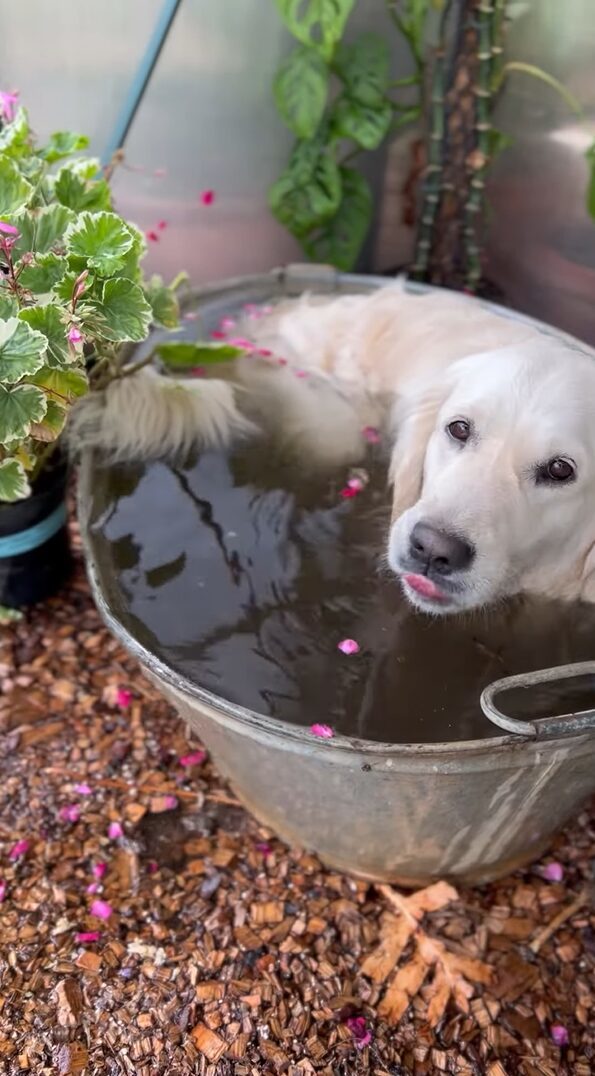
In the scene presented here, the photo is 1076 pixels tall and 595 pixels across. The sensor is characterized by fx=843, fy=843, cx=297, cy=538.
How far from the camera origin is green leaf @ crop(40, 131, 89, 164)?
1815mm

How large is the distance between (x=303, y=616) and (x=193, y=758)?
52 centimetres

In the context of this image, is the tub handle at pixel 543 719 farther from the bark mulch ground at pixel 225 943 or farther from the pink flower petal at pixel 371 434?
the pink flower petal at pixel 371 434

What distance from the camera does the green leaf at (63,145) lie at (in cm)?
182

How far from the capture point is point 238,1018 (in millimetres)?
1545

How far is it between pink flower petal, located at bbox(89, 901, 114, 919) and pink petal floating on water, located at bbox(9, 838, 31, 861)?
0.64 feet

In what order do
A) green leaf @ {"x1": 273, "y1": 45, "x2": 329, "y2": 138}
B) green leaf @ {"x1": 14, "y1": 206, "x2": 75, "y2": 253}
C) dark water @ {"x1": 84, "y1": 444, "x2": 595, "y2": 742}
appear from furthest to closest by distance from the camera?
green leaf @ {"x1": 273, "y1": 45, "x2": 329, "y2": 138} < green leaf @ {"x1": 14, "y1": 206, "x2": 75, "y2": 253} < dark water @ {"x1": 84, "y1": 444, "x2": 595, "y2": 742}

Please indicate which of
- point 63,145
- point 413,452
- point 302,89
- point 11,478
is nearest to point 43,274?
point 11,478

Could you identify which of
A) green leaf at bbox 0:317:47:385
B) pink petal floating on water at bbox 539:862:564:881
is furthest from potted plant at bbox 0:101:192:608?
pink petal floating on water at bbox 539:862:564:881

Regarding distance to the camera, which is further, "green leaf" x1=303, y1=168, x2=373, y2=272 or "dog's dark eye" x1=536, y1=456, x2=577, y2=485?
"green leaf" x1=303, y1=168, x2=373, y2=272

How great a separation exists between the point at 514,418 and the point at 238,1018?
1195mm

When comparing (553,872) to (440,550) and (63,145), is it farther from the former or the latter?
(63,145)

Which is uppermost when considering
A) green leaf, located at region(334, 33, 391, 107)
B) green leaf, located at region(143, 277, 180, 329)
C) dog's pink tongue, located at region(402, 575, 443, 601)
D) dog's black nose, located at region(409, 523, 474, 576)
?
green leaf, located at region(334, 33, 391, 107)

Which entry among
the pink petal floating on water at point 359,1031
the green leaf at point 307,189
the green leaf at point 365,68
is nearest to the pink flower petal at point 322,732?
the pink petal floating on water at point 359,1031

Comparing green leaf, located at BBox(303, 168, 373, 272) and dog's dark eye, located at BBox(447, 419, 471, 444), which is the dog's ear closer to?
dog's dark eye, located at BBox(447, 419, 471, 444)
